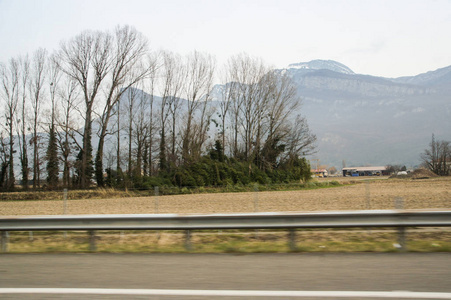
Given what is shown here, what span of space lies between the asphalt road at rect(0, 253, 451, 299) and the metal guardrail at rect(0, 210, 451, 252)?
849 millimetres

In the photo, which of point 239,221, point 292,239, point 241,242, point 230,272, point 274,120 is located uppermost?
point 274,120

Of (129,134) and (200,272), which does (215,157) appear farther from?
(200,272)

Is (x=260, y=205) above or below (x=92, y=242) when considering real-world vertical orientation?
below

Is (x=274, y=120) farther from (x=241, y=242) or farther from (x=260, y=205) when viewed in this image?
(x=241, y=242)

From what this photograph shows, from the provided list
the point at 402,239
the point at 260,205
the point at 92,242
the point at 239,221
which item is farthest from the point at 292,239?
the point at 260,205

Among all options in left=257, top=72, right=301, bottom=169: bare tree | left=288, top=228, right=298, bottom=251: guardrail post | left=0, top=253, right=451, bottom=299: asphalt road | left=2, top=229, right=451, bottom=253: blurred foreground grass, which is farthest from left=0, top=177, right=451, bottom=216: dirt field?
left=257, top=72, right=301, bottom=169: bare tree

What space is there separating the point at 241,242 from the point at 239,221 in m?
1.25

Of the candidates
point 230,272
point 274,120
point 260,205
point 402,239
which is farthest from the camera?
point 274,120

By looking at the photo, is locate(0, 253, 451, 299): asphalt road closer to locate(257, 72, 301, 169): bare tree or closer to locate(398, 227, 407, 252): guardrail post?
locate(398, 227, 407, 252): guardrail post

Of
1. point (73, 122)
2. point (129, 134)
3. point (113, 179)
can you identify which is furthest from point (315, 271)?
point (129, 134)

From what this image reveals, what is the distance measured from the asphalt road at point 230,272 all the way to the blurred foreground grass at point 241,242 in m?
0.83

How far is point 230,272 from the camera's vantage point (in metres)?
5.68

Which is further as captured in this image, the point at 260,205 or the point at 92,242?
the point at 260,205

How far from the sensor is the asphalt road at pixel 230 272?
496 cm
